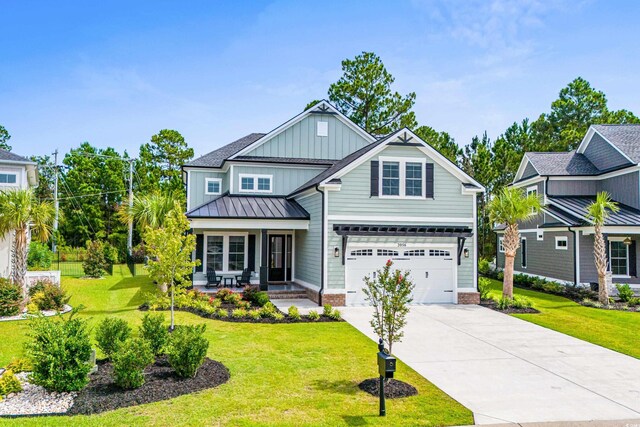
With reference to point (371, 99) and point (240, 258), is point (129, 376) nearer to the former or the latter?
point (240, 258)

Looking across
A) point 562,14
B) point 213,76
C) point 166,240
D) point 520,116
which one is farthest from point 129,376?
point 520,116

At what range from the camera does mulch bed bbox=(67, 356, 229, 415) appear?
648 cm

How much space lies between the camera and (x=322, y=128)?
2178 cm

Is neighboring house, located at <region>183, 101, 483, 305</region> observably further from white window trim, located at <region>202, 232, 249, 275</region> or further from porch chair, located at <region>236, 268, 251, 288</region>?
porch chair, located at <region>236, 268, 251, 288</region>

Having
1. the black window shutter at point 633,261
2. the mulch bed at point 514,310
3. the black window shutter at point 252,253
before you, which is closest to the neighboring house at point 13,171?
the black window shutter at point 252,253

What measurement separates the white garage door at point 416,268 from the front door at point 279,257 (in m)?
5.08

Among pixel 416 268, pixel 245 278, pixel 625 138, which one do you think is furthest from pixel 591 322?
pixel 625 138

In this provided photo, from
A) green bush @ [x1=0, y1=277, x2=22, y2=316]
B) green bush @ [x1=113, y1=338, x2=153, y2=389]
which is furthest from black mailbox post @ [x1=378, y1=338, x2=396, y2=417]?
green bush @ [x1=0, y1=277, x2=22, y2=316]

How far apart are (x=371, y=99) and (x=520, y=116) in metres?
14.2

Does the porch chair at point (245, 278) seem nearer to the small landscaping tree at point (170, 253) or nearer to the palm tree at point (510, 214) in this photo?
the small landscaping tree at point (170, 253)

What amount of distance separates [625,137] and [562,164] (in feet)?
10.7

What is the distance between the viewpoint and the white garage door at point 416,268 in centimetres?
1636

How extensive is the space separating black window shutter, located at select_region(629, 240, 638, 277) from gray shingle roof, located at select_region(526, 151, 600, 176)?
193 inches

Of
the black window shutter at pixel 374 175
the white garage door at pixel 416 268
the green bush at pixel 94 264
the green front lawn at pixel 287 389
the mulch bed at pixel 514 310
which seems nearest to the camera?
the green front lawn at pixel 287 389
